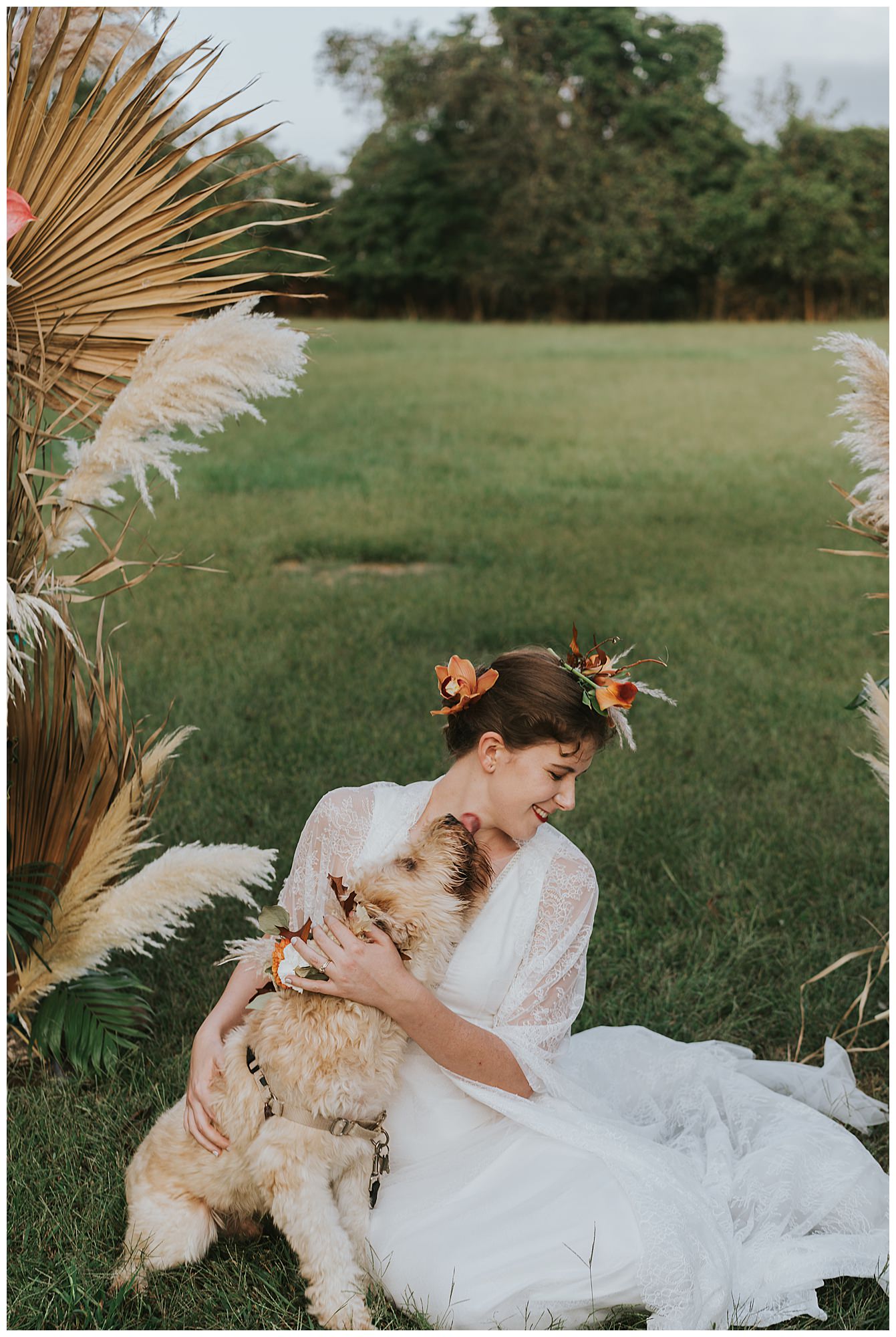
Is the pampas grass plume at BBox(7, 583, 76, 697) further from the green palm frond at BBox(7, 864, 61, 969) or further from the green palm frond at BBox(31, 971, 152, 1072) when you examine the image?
the green palm frond at BBox(31, 971, 152, 1072)

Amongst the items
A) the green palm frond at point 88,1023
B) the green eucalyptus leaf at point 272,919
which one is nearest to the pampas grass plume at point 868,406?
the green eucalyptus leaf at point 272,919

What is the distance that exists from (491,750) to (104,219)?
1.72m

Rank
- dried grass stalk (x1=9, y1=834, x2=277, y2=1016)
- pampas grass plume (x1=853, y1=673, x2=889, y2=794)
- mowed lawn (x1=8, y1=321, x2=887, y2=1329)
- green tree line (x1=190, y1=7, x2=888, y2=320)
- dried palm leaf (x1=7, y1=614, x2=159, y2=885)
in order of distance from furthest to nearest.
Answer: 1. green tree line (x1=190, y1=7, x2=888, y2=320)
2. dried palm leaf (x1=7, y1=614, x2=159, y2=885)
3. mowed lawn (x1=8, y1=321, x2=887, y2=1329)
4. dried grass stalk (x1=9, y1=834, x2=277, y2=1016)
5. pampas grass plume (x1=853, y1=673, x2=889, y2=794)

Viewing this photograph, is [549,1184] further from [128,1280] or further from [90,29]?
[90,29]

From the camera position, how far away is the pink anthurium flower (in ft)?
8.66

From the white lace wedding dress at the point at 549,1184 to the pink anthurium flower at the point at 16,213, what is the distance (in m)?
1.52

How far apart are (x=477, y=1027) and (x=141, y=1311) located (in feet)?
3.35

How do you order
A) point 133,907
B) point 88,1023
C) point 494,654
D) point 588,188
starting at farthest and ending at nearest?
point 588,188
point 494,654
point 88,1023
point 133,907

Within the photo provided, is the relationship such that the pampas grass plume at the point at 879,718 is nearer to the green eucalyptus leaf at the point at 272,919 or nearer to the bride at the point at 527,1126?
the bride at the point at 527,1126

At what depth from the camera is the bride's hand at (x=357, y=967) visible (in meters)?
2.36

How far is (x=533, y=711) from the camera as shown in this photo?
106 inches

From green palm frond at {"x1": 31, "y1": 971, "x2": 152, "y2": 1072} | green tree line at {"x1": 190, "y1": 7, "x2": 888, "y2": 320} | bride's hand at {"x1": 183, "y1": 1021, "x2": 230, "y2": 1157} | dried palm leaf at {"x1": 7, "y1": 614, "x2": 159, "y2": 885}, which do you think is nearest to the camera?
bride's hand at {"x1": 183, "y1": 1021, "x2": 230, "y2": 1157}

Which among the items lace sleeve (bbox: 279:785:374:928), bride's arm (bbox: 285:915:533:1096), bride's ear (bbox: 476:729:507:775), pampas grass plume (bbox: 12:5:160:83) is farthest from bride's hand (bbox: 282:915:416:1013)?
pampas grass plume (bbox: 12:5:160:83)

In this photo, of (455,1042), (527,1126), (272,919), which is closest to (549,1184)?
(527,1126)
